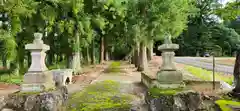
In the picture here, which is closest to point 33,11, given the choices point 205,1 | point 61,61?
point 61,61

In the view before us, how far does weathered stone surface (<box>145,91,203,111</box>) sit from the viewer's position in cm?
543

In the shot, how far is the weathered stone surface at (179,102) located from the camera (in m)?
5.43

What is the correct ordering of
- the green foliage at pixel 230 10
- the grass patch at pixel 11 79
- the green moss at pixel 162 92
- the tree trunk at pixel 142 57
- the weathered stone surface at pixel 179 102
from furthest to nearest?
the tree trunk at pixel 142 57 → the grass patch at pixel 11 79 → the green foliage at pixel 230 10 → the green moss at pixel 162 92 → the weathered stone surface at pixel 179 102

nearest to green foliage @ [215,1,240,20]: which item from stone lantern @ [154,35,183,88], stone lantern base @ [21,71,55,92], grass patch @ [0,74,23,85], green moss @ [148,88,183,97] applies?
stone lantern @ [154,35,183,88]

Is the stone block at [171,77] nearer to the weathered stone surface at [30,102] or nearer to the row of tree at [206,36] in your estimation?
the weathered stone surface at [30,102]

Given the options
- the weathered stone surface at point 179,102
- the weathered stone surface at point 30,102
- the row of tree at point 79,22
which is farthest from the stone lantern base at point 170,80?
the row of tree at point 79,22

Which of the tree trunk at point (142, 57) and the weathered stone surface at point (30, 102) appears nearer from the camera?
the weathered stone surface at point (30, 102)

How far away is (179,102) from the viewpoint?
5449 mm

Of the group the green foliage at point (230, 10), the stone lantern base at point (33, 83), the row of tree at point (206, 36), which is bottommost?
the stone lantern base at point (33, 83)

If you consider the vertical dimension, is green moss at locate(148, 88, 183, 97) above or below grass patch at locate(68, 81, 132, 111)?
above

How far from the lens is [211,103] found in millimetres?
6344

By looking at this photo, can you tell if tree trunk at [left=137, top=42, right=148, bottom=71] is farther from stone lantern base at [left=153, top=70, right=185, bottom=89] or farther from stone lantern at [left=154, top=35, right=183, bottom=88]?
stone lantern base at [left=153, top=70, right=185, bottom=89]

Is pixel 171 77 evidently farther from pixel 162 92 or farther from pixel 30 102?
pixel 30 102

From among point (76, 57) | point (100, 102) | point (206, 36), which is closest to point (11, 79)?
point (76, 57)
